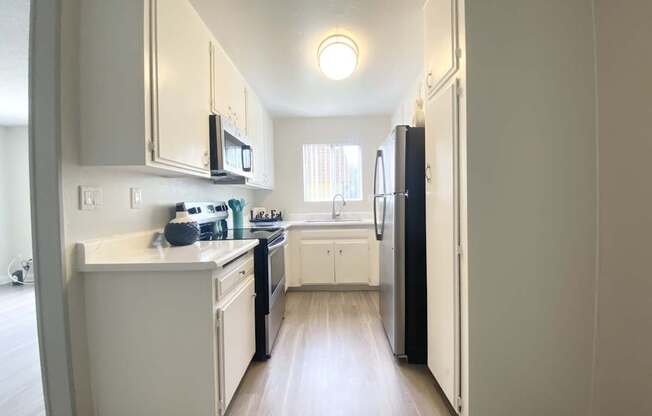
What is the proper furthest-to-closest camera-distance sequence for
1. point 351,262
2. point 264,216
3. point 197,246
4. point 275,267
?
point 264,216
point 351,262
point 275,267
point 197,246

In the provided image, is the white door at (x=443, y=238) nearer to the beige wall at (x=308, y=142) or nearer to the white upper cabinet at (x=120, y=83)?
the white upper cabinet at (x=120, y=83)

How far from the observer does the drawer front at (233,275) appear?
1.36 meters

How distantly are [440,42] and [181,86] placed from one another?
1.42 metres

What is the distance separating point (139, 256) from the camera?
4.53ft

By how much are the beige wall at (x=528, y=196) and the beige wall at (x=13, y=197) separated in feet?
18.6

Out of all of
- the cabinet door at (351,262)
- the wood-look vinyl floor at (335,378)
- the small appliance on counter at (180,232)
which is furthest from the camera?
the cabinet door at (351,262)

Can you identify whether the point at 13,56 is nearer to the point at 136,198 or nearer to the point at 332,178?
the point at 136,198

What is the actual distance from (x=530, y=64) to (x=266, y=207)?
3441 mm

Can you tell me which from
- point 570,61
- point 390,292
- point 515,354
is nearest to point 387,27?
point 570,61

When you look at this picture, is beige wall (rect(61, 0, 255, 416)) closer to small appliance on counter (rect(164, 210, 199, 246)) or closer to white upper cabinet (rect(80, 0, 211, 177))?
white upper cabinet (rect(80, 0, 211, 177))

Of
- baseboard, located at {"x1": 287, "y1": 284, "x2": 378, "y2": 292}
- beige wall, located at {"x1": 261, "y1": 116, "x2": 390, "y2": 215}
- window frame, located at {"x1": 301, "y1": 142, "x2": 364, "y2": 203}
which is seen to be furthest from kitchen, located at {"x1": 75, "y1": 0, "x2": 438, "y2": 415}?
window frame, located at {"x1": 301, "y1": 142, "x2": 364, "y2": 203}

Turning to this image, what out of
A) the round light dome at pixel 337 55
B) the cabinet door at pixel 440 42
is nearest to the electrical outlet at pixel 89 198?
the round light dome at pixel 337 55

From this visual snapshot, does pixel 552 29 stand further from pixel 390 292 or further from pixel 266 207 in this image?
pixel 266 207

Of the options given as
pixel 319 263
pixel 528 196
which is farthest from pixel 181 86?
pixel 319 263
